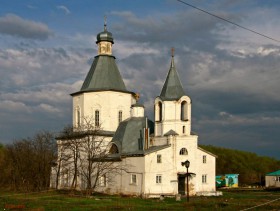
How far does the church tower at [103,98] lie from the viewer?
47.2 m

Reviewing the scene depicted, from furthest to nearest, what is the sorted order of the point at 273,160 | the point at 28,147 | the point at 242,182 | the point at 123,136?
the point at 273,160 < the point at 242,182 < the point at 28,147 < the point at 123,136

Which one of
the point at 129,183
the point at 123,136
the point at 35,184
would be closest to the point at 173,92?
the point at 123,136

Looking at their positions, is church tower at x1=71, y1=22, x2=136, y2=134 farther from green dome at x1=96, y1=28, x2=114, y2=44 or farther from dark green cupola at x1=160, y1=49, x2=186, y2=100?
dark green cupola at x1=160, y1=49, x2=186, y2=100

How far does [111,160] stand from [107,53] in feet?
44.4

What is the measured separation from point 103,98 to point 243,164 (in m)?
41.4

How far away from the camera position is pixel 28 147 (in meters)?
58.5

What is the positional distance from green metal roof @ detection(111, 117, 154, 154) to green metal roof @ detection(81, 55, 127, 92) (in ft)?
15.6

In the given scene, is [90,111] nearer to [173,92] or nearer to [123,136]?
[123,136]

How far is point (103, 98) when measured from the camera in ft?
155

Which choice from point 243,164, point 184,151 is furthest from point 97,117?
point 243,164

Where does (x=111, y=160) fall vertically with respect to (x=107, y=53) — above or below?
below

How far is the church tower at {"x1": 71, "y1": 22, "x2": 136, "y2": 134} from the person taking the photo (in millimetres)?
47219

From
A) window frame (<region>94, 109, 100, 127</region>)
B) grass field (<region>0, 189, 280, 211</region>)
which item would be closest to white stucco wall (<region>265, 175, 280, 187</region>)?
window frame (<region>94, 109, 100, 127</region>)

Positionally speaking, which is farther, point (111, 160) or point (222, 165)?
point (222, 165)
